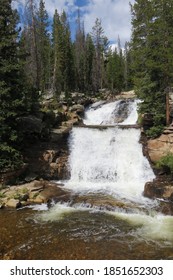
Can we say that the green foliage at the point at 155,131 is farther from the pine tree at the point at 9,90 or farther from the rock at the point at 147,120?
the pine tree at the point at 9,90

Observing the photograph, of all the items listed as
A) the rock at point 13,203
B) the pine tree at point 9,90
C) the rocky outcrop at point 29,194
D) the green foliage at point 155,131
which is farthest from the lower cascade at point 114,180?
the pine tree at point 9,90

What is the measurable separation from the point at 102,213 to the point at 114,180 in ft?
19.7

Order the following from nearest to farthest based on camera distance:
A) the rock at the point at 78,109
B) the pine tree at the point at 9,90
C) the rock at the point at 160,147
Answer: the pine tree at the point at 9,90, the rock at the point at 160,147, the rock at the point at 78,109

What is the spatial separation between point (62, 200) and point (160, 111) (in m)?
12.2

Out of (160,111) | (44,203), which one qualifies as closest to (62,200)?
(44,203)

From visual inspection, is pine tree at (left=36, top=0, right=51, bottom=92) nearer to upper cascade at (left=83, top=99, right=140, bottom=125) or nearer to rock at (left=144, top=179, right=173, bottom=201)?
upper cascade at (left=83, top=99, right=140, bottom=125)

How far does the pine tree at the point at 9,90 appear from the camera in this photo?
68.8 feet

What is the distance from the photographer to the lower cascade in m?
15.5

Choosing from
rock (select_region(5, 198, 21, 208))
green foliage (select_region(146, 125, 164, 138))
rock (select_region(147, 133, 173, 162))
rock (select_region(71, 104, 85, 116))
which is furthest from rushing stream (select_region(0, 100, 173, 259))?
rock (select_region(71, 104, 85, 116))

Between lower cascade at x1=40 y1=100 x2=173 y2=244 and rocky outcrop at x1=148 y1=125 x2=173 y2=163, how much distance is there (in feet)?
2.57

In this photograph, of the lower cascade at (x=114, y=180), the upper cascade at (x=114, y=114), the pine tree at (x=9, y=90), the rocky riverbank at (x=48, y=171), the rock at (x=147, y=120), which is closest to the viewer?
the lower cascade at (x=114, y=180)

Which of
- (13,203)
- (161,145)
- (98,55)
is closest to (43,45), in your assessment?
(98,55)

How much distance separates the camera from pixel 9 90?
69.7ft

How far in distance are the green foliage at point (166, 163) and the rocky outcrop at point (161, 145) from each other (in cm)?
101
